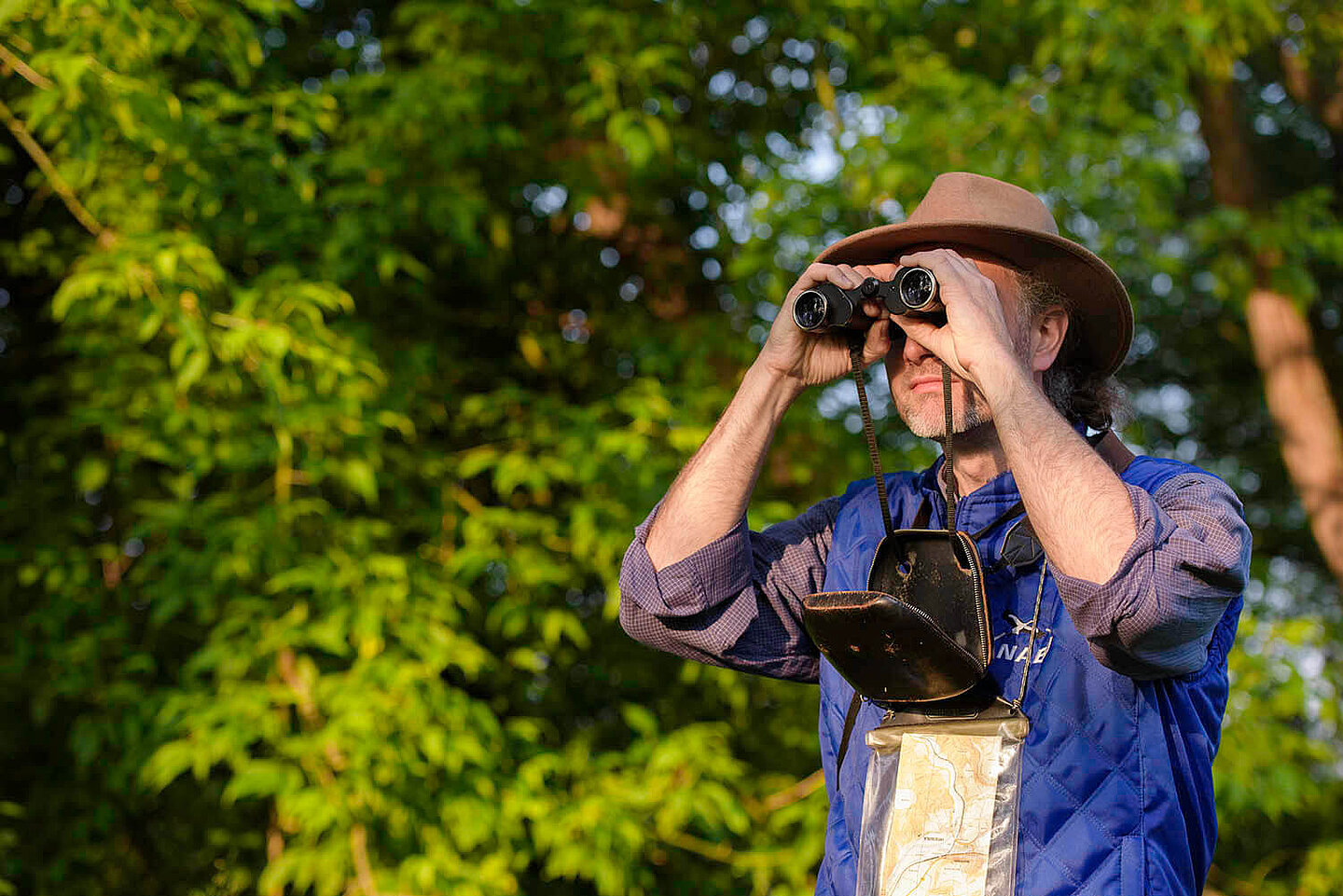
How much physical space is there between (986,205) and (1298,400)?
5354mm

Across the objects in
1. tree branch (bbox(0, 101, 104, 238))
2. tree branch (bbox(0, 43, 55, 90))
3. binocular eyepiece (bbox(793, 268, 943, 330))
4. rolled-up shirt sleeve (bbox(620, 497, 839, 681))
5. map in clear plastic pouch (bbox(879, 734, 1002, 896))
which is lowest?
tree branch (bbox(0, 101, 104, 238))

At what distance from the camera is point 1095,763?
144cm

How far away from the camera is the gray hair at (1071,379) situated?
1.87 m

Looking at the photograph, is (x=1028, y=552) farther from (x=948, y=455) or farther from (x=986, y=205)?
(x=986, y=205)

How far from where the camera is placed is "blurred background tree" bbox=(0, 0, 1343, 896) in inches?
133

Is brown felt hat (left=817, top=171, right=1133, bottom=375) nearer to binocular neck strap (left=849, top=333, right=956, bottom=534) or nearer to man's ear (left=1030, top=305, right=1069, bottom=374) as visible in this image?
man's ear (left=1030, top=305, right=1069, bottom=374)

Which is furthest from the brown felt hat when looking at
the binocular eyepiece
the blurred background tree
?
the blurred background tree

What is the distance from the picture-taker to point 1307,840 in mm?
5770

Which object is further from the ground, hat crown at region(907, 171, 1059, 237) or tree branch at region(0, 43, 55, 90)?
hat crown at region(907, 171, 1059, 237)

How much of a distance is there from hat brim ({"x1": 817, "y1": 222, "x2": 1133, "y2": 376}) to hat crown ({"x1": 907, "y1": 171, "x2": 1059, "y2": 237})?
0.02 m

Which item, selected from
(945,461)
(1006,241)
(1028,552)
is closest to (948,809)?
(1028,552)

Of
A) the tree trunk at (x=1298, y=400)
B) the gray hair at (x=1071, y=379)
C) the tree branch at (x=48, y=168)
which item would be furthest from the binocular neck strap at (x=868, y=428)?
the tree trunk at (x=1298, y=400)

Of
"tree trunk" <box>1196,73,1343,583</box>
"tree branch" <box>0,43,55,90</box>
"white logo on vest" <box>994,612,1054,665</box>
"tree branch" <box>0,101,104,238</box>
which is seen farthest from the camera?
"tree trunk" <box>1196,73,1343,583</box>

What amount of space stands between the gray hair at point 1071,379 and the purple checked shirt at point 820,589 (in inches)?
11.8
